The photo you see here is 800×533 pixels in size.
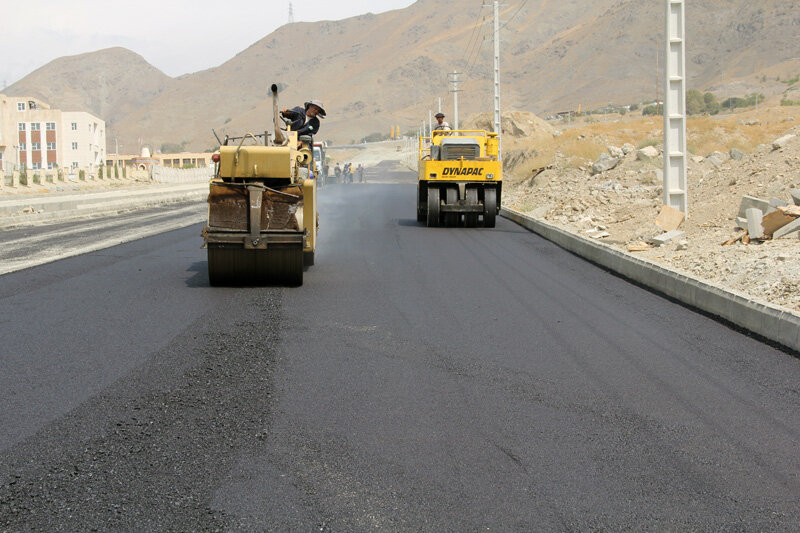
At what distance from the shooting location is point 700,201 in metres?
17.7

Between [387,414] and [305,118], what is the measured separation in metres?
7.44

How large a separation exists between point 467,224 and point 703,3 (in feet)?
610

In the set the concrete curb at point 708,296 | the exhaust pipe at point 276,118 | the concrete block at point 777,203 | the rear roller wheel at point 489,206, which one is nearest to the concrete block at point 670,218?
the concrete curb at point 708,296

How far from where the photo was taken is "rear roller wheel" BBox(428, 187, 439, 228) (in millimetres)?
20891

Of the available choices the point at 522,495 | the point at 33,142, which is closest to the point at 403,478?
the point at 522,495

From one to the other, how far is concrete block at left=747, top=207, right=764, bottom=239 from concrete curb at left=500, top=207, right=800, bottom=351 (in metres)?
2.05

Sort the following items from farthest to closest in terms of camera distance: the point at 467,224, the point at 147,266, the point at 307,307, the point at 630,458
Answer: the point at 467,224, the point at 147,266, the point at 307,307, the point at 630,458

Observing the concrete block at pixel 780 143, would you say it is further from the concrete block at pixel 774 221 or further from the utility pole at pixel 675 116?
the concrete block at pixel 774 221

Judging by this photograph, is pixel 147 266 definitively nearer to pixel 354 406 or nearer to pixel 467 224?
pixel 354 406

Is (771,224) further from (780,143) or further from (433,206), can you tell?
(433,206)

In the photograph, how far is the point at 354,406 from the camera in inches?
218

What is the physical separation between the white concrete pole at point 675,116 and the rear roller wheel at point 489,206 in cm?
570

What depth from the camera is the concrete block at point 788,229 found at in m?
12.1

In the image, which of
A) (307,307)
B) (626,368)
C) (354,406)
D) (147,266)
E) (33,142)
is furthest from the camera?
(33,142)
